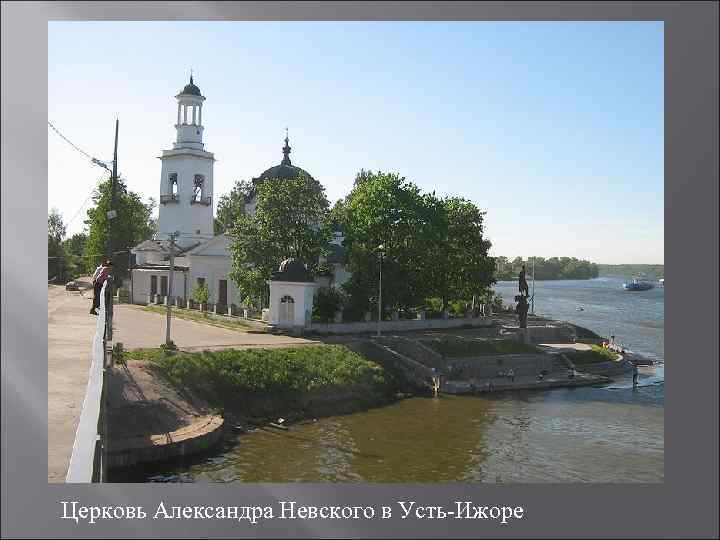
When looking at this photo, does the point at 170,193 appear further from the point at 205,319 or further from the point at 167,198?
the point at 205,319

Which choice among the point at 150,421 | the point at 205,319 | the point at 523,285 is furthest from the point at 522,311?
the point at 150,421

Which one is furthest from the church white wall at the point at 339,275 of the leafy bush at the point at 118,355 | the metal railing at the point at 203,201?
the leafy bush at the point at 118,355

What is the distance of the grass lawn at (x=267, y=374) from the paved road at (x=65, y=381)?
2729mm

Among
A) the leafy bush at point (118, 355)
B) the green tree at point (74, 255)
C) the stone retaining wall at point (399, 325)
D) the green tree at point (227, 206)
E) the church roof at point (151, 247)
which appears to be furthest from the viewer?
the green tree at point (227, 206)

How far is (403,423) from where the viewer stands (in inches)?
1069

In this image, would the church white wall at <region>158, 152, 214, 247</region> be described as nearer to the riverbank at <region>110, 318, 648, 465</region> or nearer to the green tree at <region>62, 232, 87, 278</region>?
the green tree at <region>62, 232, 87, 278</region>

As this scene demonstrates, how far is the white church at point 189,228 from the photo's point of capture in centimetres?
4819

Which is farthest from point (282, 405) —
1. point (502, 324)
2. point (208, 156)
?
point (208, 156)

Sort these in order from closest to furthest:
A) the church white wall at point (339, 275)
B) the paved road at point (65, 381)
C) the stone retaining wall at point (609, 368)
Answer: the paved road at point (65, 381)
the stone retaining wall at point (609, 368)
the church white wall at point (339, 275)

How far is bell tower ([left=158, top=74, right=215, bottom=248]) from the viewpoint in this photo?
52.9 metres

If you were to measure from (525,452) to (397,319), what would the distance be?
19971 millimetres

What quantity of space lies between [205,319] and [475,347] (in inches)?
641

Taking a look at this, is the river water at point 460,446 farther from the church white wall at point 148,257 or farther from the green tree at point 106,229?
the green tree at point 106,229

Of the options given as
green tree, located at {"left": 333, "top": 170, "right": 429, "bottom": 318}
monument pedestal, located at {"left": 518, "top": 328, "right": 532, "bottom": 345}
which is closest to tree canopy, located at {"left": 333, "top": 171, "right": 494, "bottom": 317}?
green tree, located at {"left": 333, "top": 170, "right": 429, "bottom": 318}
